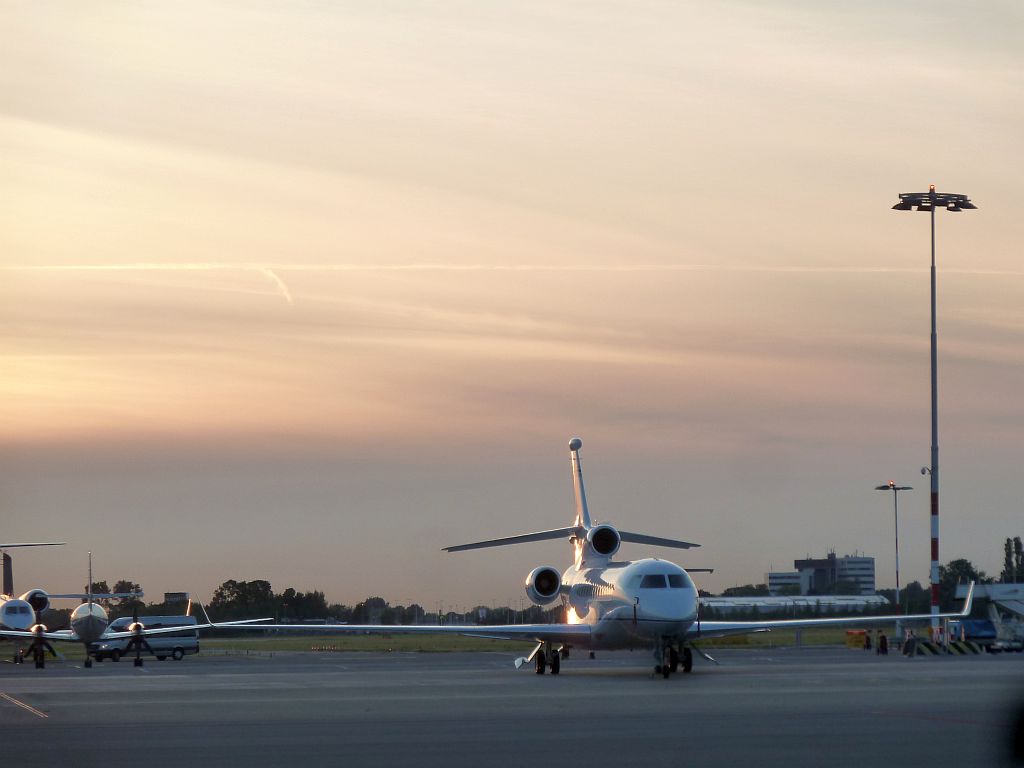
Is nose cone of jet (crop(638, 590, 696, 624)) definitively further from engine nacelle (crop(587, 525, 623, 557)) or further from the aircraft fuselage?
engine nacelle (crop(587, 525, 623, 557))

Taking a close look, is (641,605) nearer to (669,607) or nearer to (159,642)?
(669,607)

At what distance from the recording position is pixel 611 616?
4116cm

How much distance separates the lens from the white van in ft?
213

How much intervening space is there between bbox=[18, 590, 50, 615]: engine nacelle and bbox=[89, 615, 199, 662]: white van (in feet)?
11.4

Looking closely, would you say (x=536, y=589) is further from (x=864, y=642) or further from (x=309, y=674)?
(x=864, y=642)

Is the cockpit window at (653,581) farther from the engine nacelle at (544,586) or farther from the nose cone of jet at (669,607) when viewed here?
the engine nacelle at (544,586)

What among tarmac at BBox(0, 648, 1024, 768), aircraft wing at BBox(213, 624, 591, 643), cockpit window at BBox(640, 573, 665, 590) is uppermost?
cockpit window at BBox(640, 573, 665, 590)

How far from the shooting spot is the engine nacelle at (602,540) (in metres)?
48.5

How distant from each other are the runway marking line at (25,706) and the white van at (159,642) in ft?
99.6

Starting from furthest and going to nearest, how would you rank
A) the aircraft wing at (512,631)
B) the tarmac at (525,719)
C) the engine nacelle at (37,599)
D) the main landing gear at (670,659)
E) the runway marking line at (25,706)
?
1. the engine nacelle at (37,599)
2. the aircraft wing at (512,631)
3. the main landing gear at (670,659)
4. the runway marking line at (25,706)
5. the tarmac at (525,719)

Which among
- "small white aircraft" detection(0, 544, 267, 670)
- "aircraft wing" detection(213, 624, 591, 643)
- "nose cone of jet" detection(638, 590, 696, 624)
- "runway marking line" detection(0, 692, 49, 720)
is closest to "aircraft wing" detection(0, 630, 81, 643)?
"small white aircraft" detection(0, 544, 267, 670)

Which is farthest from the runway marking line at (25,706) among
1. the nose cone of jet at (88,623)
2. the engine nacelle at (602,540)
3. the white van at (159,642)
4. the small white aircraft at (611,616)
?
the white van at (159,642)

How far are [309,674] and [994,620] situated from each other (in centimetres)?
3617

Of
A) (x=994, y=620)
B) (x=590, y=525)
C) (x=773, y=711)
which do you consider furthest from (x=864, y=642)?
(x=773, y=711)
